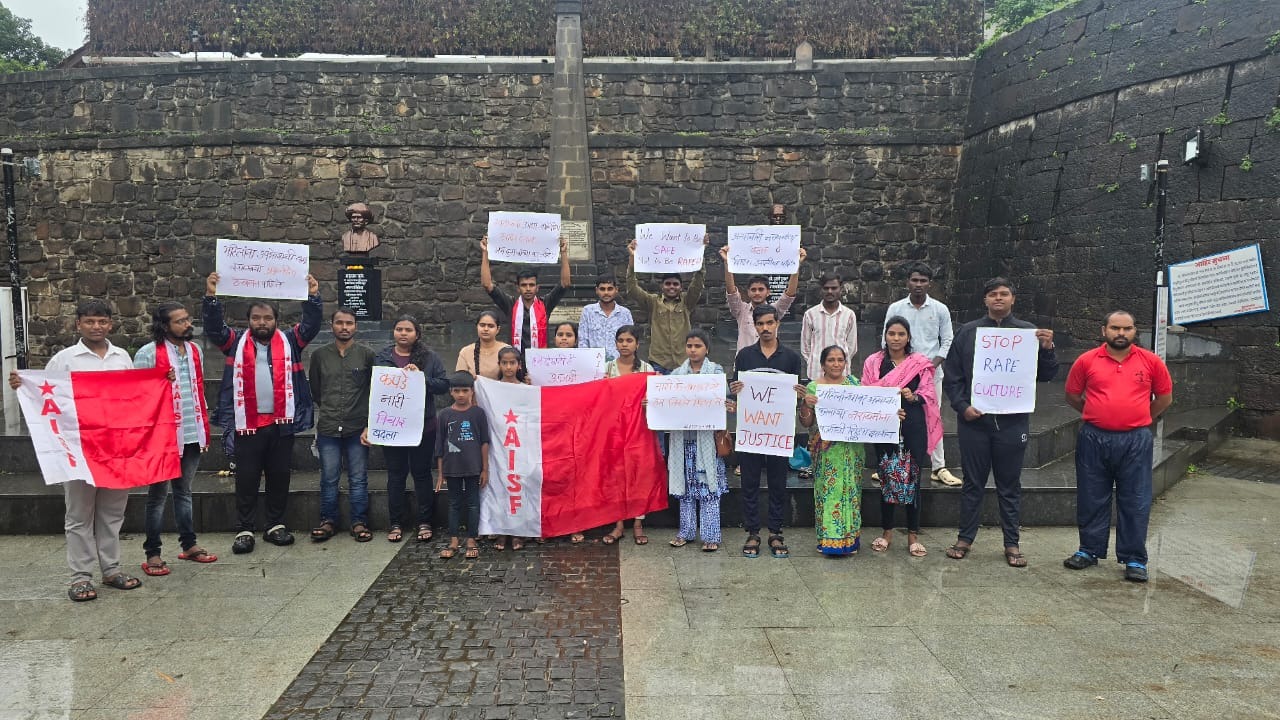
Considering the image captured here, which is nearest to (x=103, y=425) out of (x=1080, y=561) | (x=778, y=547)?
(x=778, y=547)

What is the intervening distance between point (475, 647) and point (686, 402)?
2.28 metres

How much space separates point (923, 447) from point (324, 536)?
4.23 meters

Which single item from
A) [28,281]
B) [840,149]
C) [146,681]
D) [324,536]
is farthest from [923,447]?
[28,281]

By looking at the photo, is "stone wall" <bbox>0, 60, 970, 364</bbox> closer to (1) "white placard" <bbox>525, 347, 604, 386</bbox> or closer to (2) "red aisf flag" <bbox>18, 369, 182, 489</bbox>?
(1) "white placard" <bbox>525, 347, 604, 386</bbox>

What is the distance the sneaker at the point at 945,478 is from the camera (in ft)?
21.3

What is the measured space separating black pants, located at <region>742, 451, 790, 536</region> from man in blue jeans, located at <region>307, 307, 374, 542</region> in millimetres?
2704

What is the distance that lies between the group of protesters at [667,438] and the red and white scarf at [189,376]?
0.04ft

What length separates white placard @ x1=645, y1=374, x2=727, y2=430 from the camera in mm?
5734

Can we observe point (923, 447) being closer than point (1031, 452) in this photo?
Yes

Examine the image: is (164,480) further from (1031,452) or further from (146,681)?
→ (1031,452)

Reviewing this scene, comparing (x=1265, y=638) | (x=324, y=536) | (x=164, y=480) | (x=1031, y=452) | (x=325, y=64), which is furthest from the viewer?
(x=325, y=64)

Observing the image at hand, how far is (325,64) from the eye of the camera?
46.1 feet

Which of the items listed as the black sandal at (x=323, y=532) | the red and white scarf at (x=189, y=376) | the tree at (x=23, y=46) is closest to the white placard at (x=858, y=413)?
the black sandal at (x=323, y=532)

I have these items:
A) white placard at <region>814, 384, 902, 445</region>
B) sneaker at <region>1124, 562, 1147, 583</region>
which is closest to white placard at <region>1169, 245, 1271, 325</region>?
sneaker at <region>1124, 562, 1147, 583</region>
